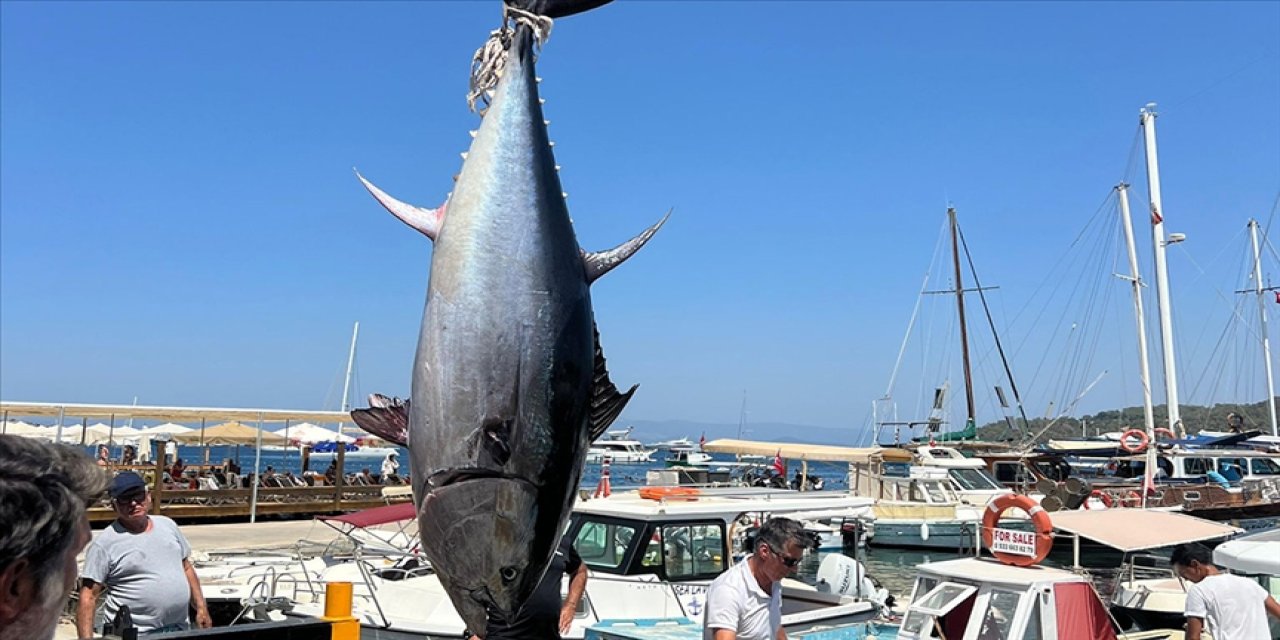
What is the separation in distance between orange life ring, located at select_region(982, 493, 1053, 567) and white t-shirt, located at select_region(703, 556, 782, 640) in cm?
430

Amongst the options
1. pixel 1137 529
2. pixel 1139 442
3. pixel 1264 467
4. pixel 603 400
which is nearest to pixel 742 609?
pixel 603 400

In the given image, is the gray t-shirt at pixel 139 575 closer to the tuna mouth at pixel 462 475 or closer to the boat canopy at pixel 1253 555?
the tuna mouth at pixel 462 475

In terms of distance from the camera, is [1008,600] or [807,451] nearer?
[1008,600]

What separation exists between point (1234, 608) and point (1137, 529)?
11.0ft

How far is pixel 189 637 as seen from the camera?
11.4 ft

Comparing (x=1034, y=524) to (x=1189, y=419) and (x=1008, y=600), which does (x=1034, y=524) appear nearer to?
(x=1008, y=600)

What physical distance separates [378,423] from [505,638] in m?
2.38

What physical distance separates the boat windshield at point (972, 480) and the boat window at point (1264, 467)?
7.93 meters

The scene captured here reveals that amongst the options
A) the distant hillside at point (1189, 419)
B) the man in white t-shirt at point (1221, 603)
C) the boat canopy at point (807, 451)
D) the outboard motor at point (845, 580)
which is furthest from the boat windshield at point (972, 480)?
the distant hillside at point (1189, 419)

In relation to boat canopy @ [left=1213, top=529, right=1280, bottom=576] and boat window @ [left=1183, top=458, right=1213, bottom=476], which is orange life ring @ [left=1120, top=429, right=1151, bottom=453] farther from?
boat canopy @ [left=1213, top=529, right=1280, bottom=576]

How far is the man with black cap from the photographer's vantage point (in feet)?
13.8

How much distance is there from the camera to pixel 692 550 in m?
9.02

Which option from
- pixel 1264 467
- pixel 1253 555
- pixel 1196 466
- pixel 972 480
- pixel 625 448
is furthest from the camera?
pixel 625 448

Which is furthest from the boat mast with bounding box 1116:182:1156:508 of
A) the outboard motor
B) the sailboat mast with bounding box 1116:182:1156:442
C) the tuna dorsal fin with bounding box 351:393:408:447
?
the tuna dorsal fin with bounding box 351:393:408:447
